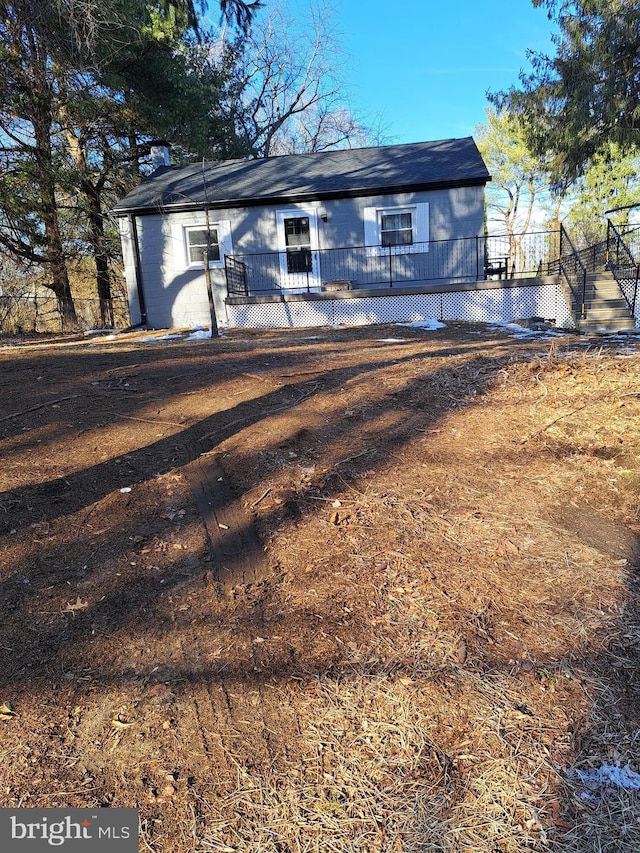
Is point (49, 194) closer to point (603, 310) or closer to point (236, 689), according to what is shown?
point (603, 310)

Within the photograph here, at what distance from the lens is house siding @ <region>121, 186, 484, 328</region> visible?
533 inches

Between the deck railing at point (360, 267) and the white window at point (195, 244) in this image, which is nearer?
the deck railing at point (360, 267)

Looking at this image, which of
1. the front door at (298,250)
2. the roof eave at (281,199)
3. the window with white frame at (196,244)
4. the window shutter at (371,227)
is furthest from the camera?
the window with white frame at (196,244)

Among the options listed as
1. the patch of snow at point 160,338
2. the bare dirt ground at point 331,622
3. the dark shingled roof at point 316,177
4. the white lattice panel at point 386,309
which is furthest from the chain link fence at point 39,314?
the bare dirt ground at point 331,622

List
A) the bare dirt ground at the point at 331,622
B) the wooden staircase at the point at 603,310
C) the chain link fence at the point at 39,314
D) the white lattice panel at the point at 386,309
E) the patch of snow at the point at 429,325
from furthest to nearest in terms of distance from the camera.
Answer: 1. the chain link fence at the point at 39,314
2. the white lattice panel at the point at 386,309
3. the patch of snow at the point at 429,325
4. the wooden staircase at the point at 603,310
5. the bare dirt ground at the point at 331,622

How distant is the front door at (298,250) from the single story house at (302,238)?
0.09 feet

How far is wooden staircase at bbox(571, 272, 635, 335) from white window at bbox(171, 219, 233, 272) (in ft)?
28.9

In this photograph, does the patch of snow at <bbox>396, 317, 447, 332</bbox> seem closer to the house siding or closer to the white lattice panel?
the white lattice panel

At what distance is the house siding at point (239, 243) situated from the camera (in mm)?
13547

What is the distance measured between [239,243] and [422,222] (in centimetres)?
487

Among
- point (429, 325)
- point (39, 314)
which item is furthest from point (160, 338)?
point (39, 314)

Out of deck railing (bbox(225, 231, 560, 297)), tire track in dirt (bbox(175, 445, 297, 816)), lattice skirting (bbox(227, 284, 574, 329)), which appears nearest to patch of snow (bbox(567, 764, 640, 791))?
tire track in dirt (bbox(175, 445, 297, 816))

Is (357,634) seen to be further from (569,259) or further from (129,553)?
(569,259)

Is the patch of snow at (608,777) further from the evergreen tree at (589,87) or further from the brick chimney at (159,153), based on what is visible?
the brick chimney at (159,153)
